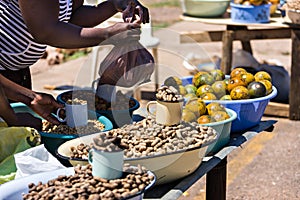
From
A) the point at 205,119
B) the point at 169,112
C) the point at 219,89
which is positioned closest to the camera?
the point at 169,112

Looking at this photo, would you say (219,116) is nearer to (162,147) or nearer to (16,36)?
(162,147)

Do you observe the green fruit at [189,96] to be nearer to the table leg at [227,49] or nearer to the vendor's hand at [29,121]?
the vendor's hand at [29,121]

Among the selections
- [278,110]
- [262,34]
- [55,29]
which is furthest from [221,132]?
[262,34]

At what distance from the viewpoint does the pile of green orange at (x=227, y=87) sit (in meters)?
2.59

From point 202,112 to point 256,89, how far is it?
0.34 meters

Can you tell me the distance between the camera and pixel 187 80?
2900mm

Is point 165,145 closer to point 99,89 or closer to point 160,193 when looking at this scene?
point 160,193

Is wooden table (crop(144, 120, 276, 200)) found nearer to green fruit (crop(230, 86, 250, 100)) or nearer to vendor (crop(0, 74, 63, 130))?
Result: green fruit (crop(230, 86, 250, 100))

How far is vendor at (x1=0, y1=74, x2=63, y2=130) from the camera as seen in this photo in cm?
221

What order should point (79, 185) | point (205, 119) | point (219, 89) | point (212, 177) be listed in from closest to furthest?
point (79, 185)
point (205, 119)
point (212, 177)
point (219, 89)

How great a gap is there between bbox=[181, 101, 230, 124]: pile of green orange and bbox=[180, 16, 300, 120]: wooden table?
7.36 feet

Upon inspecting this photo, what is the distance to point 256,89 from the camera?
260 cm

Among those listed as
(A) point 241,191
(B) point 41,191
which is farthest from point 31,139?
(A) point 241,191

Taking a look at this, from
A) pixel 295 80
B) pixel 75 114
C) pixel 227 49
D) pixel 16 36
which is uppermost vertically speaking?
pixel 16 36
